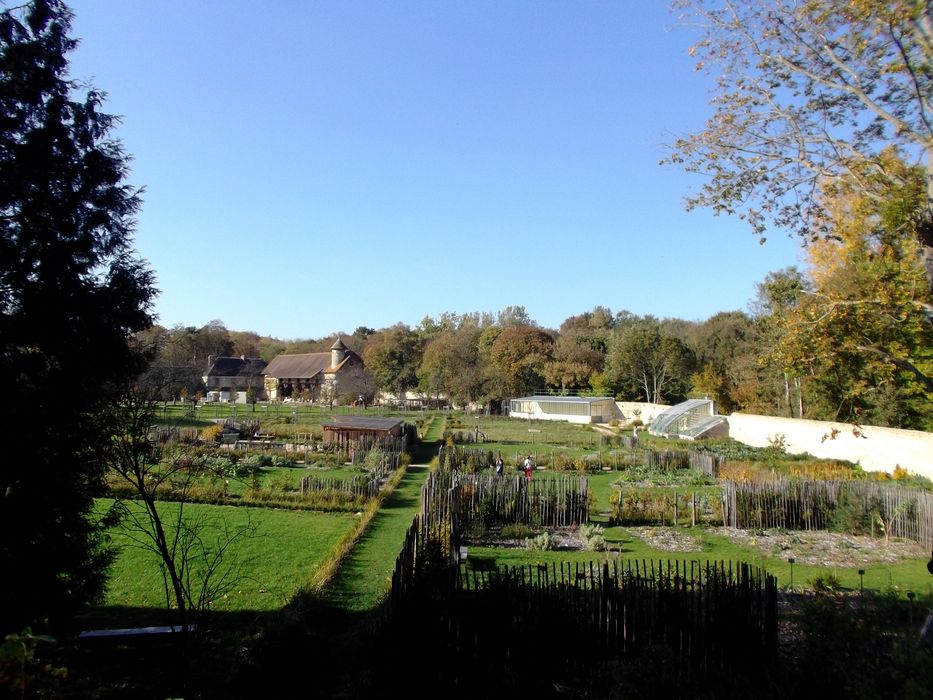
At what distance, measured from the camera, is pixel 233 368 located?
85.6 metres

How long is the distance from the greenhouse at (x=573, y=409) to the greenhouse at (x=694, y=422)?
1152cm

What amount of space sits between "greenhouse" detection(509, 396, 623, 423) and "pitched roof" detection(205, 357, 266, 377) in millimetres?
43843

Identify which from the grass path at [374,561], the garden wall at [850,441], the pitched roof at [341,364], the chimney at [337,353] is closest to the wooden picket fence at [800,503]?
the garden wall at [850,441]

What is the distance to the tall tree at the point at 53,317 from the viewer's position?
7324 mm

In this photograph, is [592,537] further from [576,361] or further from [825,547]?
[576,361]

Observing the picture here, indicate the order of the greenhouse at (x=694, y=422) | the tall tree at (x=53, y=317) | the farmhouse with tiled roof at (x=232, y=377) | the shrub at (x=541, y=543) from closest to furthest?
the tall tree at (x=53, y=317) → the shrub at (x=541, y=543) → the greenhouse at (x=694, y=422) → the farmhouse with tiled roof at (x=232, y=377)

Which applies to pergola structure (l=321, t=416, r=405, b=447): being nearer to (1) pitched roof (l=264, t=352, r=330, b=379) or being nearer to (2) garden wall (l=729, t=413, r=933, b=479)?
(2) garden wall (l=729, t=413, r=933, b=479)

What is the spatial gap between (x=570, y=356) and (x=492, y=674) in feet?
208

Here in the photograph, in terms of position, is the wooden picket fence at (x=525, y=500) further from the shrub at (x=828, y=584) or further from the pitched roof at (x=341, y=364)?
the pitched roof at (x=341, y=364)

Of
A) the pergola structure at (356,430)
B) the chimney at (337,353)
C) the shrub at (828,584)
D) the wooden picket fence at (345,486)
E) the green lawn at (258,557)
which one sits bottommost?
the green lawn at (258,557)

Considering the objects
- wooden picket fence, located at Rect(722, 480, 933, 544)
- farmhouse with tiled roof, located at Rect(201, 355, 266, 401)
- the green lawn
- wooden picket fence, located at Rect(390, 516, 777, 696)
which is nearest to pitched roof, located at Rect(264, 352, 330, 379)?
farmhouse with tiled roof, located at Rect(201, 355, 266, 401)

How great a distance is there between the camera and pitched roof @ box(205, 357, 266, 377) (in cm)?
8381

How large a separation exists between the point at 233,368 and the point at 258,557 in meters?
77.3

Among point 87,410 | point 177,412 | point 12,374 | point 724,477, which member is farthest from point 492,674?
point 177,412
